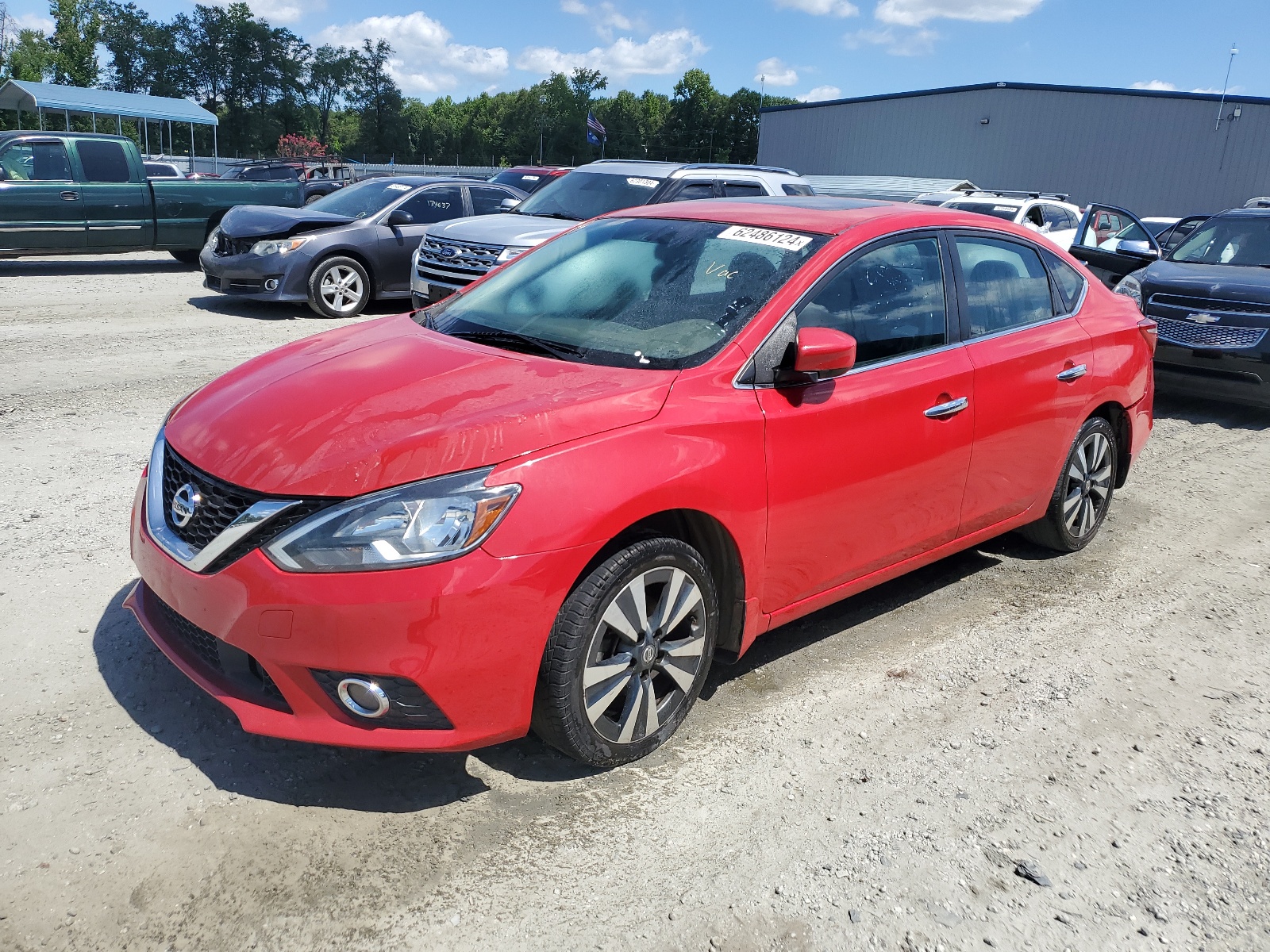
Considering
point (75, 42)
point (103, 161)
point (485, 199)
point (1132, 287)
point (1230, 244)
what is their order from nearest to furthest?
point (1132, 287)
point (1230, 244)
point (485, 199)
point (103, 161)
point (75, 42)

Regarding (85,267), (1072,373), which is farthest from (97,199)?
(1072,373)

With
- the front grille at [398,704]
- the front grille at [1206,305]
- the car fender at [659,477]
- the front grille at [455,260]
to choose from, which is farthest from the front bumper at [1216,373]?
the front grille at [398,704]

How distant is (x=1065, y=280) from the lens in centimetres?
484

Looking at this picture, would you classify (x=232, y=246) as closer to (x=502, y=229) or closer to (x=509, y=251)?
(x=502, y=229)

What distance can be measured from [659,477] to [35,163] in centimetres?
1382

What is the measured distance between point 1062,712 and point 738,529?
1450 millimetres

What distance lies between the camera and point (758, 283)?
3.53m

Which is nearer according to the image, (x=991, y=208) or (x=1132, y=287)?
(x=1132, y=287)

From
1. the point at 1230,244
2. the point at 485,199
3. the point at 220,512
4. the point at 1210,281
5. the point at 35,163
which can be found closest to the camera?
the point at 220,512

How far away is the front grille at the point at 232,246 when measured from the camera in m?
10.9

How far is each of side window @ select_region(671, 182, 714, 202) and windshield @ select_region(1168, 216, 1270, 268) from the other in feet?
15.3

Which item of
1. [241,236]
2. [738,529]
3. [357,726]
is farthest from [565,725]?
[241,236]

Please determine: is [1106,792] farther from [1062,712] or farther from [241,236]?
[241,236]

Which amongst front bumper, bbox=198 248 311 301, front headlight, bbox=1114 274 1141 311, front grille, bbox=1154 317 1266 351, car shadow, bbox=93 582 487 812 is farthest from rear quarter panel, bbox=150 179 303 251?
car shadow, bbox=93 582 487 812
